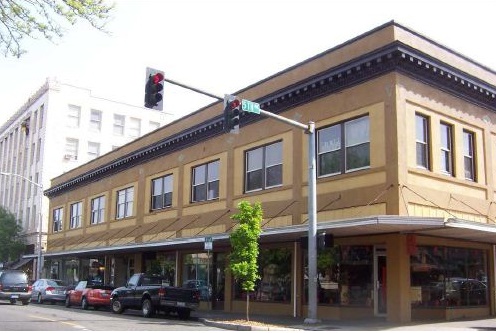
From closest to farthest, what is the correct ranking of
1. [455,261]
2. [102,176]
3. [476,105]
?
[455,261] → [476,105] → [102,176]

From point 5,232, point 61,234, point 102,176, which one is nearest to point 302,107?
point 102,176

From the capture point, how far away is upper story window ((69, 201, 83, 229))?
1724 inches

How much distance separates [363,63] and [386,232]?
579 cm

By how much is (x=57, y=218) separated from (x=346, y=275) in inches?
1361

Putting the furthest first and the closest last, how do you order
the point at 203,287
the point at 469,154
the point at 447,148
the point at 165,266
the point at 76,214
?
the point at 76,214 < the point at 165,266 < the point at 203,287 < the point at 469,154 < the point at 447,148

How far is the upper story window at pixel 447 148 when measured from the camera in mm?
20516

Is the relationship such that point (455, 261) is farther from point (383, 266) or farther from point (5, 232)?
point (5, 232)

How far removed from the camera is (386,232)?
18.7 metres

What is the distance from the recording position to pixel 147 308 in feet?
73.6

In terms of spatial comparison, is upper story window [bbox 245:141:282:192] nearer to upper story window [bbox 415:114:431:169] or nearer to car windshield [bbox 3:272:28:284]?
upper story window [bbox 415:114:431:169]

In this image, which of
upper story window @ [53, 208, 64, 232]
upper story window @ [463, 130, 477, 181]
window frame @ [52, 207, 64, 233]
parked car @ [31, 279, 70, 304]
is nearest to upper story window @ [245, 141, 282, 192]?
upper story window @ [463, 130, 477, 181]

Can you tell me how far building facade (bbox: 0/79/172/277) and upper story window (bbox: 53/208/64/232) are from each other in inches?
150

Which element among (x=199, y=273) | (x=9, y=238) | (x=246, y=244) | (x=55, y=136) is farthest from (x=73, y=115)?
(x=246, y=244)

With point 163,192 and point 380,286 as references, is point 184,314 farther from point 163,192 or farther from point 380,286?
point 163,192
